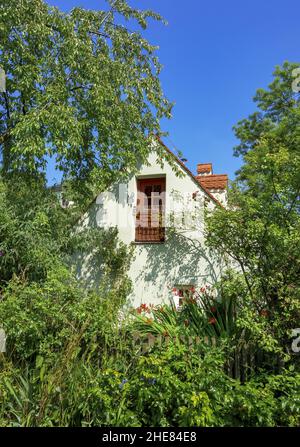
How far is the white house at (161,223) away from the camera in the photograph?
27.7 feet

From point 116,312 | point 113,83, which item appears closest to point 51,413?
point 116,312

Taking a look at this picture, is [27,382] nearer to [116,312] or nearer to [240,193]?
[116,312]

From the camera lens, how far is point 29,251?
19.9 ft

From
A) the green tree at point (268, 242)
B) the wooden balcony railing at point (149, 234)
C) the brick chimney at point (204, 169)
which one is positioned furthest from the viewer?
the brick chimney at point (204, 169)

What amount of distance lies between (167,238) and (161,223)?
0.52 meters

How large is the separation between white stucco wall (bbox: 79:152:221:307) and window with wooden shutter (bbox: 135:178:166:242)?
7.4 inches

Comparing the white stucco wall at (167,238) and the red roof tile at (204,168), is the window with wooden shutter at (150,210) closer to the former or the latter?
the white stucco wall at (167,238)

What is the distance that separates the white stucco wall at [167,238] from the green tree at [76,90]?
113cm

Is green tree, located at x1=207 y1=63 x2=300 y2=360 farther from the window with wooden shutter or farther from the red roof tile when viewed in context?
the red roof tile

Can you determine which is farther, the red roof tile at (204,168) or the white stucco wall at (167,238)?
the red roof tile at (204,168)

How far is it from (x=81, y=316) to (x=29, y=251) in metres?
2.61

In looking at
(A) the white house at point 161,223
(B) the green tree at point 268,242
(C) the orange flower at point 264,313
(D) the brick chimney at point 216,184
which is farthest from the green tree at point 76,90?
(C) the orange flower at point 264,313

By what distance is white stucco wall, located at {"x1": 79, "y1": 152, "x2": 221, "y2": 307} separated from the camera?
842cm

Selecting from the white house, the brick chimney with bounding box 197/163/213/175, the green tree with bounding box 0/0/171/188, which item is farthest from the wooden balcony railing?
the brick chimney with bounding box 197/163/213/175
